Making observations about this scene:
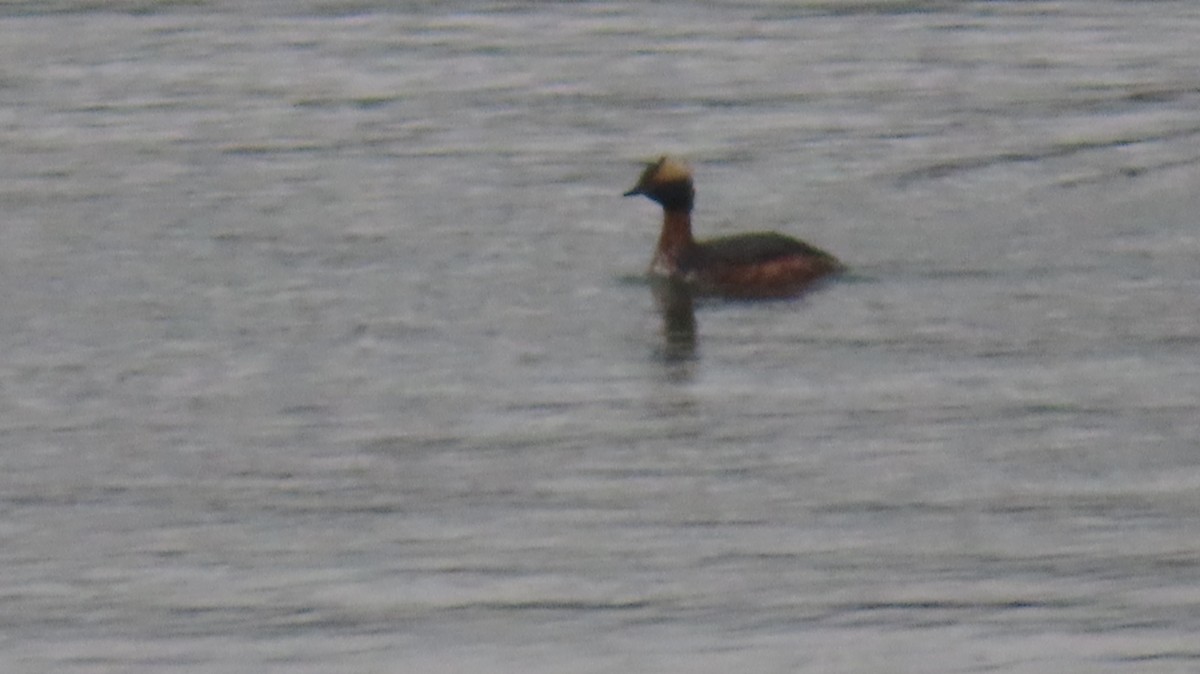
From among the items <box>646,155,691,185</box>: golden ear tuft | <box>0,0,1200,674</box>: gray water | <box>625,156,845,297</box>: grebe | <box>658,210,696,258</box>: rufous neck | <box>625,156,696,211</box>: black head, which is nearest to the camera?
<box>0,0,1200,674</box>: gray water

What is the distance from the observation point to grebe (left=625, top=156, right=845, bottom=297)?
85.4 feet

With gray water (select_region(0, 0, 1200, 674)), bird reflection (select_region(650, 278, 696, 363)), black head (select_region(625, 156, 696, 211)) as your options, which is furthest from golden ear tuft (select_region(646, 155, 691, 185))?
bird reflection (select_region(650, 278, 696, 363))

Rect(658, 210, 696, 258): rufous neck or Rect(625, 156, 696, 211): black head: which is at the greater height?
Rect(625, 156, 696, 211): black head

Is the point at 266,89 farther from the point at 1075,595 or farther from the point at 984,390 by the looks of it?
the point at 1075,595

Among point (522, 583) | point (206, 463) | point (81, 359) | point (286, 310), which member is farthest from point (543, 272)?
point (522, 583)

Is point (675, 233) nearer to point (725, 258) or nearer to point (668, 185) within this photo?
point (668, 185)

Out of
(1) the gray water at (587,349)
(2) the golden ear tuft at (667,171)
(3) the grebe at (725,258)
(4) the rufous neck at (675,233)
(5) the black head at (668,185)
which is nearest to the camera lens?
(1) the gray water at (587,349)

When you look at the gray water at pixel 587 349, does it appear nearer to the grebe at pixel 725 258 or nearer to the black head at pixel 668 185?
the grebe at pixel 725 258

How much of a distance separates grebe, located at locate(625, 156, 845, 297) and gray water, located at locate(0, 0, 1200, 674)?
30cm

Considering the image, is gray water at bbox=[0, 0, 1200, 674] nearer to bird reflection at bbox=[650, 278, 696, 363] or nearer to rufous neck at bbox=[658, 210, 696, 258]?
bird reflection at bbox=[650, 278, 696, 363]

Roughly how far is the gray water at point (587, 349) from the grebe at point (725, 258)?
0.30 meters

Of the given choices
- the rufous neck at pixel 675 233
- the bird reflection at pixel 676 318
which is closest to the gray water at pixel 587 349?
the bird reflection at pixel 676 318

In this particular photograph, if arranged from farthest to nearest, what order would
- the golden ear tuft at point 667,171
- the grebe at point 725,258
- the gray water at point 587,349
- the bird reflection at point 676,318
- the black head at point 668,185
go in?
the golden ear tuft at point 667,171 → the black head at point 668,185 → the grebe at point 725,258 → the bird reflection at point 676,318 → the gray water at point 587,349

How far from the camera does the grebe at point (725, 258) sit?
26.0 metres
